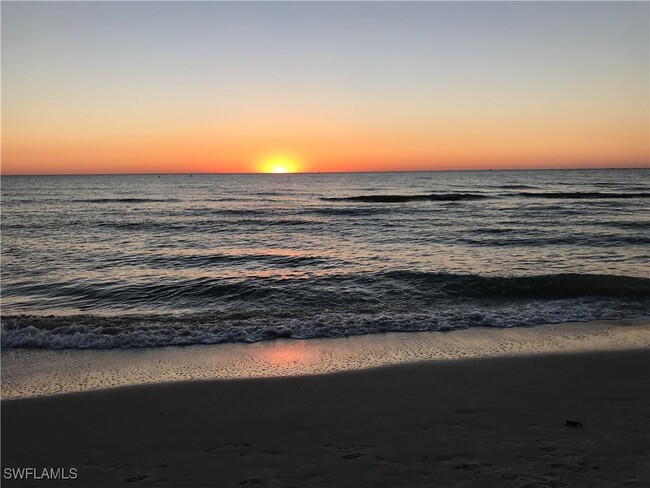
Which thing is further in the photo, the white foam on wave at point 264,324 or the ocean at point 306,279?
the ocean at point 306,279

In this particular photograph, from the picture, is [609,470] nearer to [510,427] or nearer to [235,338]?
[510,427]

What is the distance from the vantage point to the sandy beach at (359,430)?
14.4 feet

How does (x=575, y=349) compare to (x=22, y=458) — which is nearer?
(x=22, y=458)

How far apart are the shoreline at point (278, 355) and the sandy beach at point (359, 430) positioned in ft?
1.36

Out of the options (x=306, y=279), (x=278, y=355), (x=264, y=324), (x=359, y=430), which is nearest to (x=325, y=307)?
(x=264, y=324)

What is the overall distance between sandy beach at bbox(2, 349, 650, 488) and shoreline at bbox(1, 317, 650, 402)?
41cm

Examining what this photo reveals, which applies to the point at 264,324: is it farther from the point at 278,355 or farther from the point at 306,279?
the point at 306,279

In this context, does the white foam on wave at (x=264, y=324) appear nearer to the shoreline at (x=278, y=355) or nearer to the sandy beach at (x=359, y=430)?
the shoreline at (x=278, y=355)

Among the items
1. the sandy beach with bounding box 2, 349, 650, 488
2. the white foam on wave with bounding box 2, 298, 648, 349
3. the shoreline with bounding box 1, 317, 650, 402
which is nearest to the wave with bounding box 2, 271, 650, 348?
the white foam on wave with bounding box 2, 298, 648, 349

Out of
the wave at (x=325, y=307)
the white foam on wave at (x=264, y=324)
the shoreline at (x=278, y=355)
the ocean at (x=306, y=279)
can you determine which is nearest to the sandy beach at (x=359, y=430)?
the shoreline at (x=278, y=355)

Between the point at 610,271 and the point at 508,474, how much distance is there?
12769mm

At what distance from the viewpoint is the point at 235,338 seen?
8.95 metres

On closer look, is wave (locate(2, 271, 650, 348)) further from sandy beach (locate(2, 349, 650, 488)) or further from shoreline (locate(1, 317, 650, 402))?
sandy beach (locate(2, 349, 650, 488))

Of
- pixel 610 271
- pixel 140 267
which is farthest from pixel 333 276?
pixel 610 271
